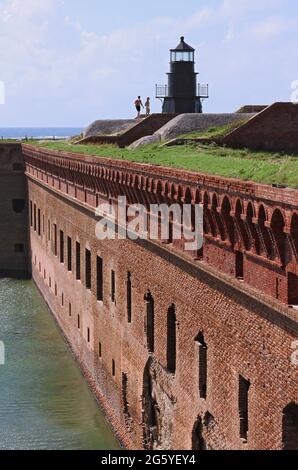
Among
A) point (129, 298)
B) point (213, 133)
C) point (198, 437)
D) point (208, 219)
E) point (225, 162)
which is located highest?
point (213, 133)

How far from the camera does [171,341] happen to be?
1902 centimetres

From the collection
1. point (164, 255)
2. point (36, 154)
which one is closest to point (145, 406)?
point (164, 255)

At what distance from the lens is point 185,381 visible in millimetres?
17703

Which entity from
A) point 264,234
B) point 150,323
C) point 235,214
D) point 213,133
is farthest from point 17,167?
point 264,234

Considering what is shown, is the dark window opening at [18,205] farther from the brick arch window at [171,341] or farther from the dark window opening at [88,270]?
the brick arch window at [171,341]

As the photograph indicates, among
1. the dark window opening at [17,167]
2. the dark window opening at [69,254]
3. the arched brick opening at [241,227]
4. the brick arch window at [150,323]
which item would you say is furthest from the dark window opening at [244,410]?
the dark window opening at [17,167]

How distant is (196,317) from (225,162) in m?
4.11

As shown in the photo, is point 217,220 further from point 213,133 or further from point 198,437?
point 213,133

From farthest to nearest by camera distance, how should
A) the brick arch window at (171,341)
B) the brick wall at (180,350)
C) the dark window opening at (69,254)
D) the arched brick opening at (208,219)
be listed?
the dark window opening at (69,254) → the brick arch window at (171,341) → the arched brick opening at (208,219) → the brick wall at (180,350)

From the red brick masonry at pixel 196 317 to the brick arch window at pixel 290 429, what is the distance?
0.02 m

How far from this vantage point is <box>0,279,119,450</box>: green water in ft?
78.0

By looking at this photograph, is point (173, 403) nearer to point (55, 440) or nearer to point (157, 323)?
point (157, 323)

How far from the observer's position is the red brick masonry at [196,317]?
13398mm

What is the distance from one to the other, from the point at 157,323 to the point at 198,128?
15675 millimetres
